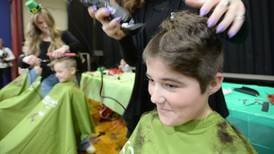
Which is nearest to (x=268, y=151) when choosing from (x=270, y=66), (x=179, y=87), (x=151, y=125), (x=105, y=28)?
(x=151, y=125)

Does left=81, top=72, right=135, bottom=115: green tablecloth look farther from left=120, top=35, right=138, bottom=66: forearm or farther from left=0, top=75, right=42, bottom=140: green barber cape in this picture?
left=120, top=35, right=138, bottom=66: forearm

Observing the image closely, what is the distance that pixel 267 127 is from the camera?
1.16 metres

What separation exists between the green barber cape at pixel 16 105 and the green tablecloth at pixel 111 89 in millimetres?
588

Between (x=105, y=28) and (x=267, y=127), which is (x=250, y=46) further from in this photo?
(x=105, y=28)

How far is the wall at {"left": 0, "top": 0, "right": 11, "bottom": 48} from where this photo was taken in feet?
18.0

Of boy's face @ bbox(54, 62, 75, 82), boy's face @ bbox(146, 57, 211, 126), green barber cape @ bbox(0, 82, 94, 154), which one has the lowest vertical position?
green barber cape @ bbox(0, 82, 94, 154)

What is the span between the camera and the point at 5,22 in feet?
18.2

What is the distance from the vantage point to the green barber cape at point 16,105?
98.3 inches

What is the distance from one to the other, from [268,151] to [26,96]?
7.17ft

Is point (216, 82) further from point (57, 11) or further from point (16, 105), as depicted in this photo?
point (57, 11)

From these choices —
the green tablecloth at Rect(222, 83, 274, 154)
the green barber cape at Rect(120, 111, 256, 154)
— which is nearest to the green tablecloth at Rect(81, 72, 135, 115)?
the green tablecloth at Rect(222, 83, 274, 154)

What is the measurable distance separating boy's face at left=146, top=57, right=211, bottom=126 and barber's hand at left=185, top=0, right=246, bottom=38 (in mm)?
165

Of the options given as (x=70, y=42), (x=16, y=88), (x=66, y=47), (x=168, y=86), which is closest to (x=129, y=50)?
(x=168, y=86)

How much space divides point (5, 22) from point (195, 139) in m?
5.67
